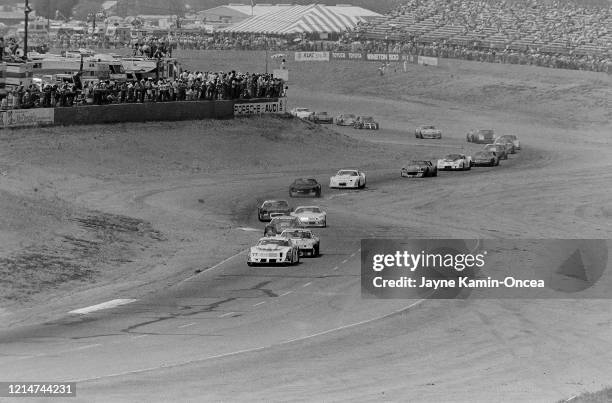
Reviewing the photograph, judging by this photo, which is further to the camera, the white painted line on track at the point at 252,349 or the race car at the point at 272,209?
the race car at the point at 272,209

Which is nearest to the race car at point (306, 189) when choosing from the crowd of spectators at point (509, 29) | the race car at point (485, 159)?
the race car at point (485, 159)

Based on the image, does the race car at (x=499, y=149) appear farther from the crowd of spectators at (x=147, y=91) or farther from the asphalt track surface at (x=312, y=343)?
the asphalt track surface at (x=312, y=343)

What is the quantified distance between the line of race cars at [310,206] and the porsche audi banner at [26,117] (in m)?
12.1

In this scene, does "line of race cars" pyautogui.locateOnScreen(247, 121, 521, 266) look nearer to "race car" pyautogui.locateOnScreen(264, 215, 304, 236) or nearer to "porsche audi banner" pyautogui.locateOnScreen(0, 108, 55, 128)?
"race car" pyautogui.locateOnScreen(264, 215, 304, 236)

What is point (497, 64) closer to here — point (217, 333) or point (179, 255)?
point (179, 255)

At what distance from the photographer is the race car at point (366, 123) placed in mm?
101756

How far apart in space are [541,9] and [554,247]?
87246 mm

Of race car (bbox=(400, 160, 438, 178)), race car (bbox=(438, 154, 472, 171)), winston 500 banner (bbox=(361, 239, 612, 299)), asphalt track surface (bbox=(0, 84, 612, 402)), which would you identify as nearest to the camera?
asphalt track surface (bbox=(0, 84, 612, 402))

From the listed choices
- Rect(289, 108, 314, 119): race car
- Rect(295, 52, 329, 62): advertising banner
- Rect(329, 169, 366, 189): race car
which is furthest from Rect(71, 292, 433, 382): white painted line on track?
Rect(295, 52, 329, 62): advertising banner

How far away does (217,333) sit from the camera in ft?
114

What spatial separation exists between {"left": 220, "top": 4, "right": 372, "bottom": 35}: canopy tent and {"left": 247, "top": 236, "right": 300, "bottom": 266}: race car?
104 m

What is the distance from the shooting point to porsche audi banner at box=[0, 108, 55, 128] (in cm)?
6669

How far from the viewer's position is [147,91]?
76.4 meters

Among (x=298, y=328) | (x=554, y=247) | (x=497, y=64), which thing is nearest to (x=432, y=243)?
(x=554, y=247)
